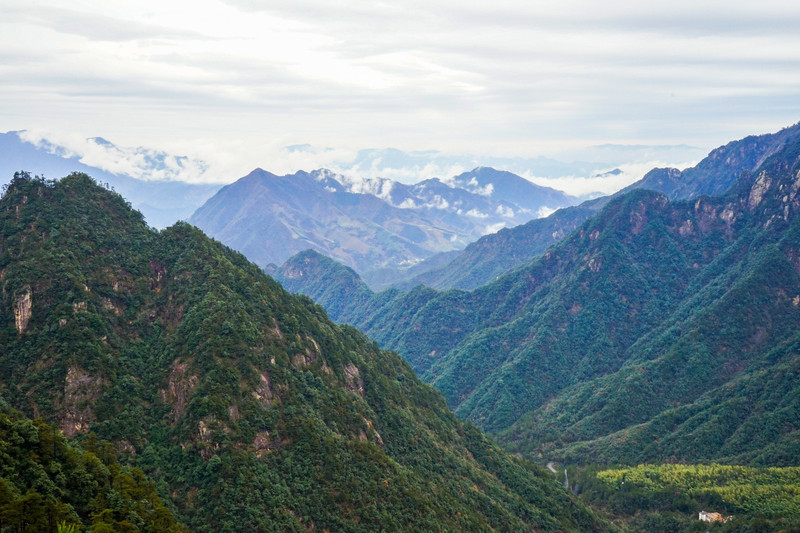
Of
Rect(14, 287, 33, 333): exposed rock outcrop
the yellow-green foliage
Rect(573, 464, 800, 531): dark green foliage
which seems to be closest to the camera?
Rect(14, 287, 33, 333): exposed rock outcrop

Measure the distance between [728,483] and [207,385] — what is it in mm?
143782

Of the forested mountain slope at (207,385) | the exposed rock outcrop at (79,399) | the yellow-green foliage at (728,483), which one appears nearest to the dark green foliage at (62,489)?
the exposed rock outcrop at (79,399)

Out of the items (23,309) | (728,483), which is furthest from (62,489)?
(728,483)

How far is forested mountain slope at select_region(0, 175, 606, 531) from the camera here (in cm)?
9538

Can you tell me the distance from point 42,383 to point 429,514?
70.3 m

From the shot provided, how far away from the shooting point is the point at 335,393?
12888 centimetres

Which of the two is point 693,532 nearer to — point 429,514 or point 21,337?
point 429,514

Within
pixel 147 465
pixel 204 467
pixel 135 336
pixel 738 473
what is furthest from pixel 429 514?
pixel 738 473

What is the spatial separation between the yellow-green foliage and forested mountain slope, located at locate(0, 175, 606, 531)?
32.7m

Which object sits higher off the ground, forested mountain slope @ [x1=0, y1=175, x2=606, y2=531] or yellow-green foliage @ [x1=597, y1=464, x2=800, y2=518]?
forested mountain slope @ [x1=0, y1=175, x2=606, y2=531]

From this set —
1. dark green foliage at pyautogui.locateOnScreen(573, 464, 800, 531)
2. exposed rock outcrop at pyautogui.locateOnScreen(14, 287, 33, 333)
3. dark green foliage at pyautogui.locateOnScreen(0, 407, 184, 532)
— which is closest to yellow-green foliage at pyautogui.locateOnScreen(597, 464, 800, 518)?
dark green foliage at pyautogui.locateOnScreen(573, 464, 800, 531)

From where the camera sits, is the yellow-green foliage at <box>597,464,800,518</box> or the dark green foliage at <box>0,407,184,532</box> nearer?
the dark green foliage at <box>0,407,184,532</box>

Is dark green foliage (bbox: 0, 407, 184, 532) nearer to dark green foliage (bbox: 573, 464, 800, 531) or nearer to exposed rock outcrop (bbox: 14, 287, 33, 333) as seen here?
exposed rock outcrop (bbox: 14, 287, 33, 333)

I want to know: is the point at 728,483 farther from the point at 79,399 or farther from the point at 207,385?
the point at 79,399
